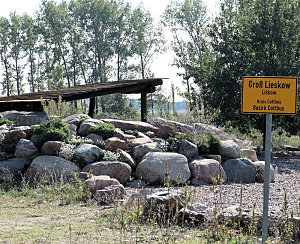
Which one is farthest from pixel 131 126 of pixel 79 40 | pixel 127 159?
pixel 79 40

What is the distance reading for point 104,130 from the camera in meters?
11.8

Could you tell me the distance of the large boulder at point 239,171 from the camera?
11.1 meters

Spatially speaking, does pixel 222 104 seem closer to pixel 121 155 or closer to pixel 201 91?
pixel 201 91

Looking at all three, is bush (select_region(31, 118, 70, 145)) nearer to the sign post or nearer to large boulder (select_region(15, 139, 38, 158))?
large boulder (select_region(15, 139, 38, 158))

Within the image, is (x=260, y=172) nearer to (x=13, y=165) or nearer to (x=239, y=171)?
(x=239, y=171)

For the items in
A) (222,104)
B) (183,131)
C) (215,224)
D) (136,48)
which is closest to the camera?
(215,224)

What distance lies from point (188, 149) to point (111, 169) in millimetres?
2447

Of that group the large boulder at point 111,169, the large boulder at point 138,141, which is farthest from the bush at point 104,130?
the large boulder at point 111,169

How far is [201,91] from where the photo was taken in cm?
1970

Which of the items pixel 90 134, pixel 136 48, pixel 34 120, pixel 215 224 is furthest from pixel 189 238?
pixel 136 48

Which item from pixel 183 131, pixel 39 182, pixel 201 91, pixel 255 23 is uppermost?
pixel 255 23

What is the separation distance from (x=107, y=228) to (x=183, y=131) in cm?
714

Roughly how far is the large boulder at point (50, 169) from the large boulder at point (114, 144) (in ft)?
4.64

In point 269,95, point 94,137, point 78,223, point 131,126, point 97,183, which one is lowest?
point 78,223
